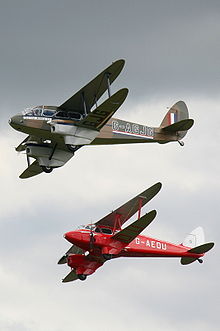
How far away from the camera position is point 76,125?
57.5 metres

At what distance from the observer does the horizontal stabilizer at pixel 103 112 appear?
5522cm

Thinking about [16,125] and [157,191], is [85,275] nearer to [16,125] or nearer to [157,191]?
[157,191]

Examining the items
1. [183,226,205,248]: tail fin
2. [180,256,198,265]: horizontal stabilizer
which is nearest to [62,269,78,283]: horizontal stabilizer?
[183,226,205,248]: tail fin

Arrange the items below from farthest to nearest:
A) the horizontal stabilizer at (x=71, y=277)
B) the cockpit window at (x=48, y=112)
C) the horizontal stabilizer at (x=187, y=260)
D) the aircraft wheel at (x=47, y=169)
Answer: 1. the horizontal stabilizer at (x=71, y=277)
2. the horizontal stabilizer at (x=187, y=260)
3. the aircraft wheel at (x=47, y=169)
4. the cockpit window at (x=48, y=112)

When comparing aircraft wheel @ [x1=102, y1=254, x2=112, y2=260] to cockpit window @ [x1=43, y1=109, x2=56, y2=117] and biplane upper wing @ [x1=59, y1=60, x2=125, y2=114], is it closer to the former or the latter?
biplane upper wing @ [x1=59, y1=60, x2=125, y2=114]

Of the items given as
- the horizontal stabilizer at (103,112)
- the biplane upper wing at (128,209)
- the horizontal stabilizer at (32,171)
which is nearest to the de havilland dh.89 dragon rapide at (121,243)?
the biplane upper wing at (128,209)

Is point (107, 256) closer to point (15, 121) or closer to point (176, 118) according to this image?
point (15, 121)

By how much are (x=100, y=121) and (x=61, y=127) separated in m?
2.27

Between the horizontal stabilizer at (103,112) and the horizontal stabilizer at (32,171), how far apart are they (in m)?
9.28

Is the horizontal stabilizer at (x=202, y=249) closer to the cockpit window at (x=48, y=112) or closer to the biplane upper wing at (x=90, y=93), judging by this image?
the biplane upper wing at (x=90, y=93)

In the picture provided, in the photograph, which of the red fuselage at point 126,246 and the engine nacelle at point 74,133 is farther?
the red fuselage at point 126,246

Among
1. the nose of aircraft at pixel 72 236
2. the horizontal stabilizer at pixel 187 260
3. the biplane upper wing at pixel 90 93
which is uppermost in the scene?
the biplane upper wing at pixel 90 93

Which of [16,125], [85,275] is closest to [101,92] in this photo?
[16,125]

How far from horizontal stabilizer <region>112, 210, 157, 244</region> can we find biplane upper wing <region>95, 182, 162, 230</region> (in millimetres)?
2349
